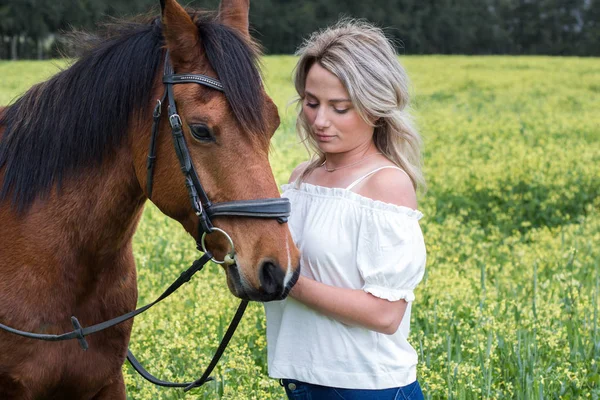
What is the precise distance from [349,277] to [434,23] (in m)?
72.5

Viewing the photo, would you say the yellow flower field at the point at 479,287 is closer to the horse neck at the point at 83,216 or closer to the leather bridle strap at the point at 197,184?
the leather bridle strap at the point at 197,184

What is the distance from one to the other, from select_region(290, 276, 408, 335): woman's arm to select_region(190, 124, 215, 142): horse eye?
566 mm

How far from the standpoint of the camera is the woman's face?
2.58 metres

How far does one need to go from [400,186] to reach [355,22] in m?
0.80

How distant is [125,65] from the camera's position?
255 centimetres

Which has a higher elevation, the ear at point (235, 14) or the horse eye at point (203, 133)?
the ear at point (235, 14)

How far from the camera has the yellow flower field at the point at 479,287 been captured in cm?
392

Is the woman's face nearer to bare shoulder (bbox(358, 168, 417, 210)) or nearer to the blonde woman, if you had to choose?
the blonde woman

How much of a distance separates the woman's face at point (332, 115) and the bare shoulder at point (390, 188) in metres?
0.17

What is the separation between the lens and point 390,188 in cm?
254

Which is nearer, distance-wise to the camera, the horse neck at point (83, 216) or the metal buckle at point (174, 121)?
the metal buckle at point (174, 121)

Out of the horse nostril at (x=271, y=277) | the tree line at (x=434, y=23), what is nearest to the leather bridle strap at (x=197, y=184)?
the horse nostril at (x=271, y=277)

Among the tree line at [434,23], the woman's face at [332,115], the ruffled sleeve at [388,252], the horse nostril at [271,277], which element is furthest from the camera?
the tree line at [434,23]

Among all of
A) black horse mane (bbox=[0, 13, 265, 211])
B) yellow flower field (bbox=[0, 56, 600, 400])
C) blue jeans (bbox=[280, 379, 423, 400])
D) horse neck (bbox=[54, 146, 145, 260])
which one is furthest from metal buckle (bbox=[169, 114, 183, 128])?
blue jeans (bbox=[280, 379, 423, 400])
